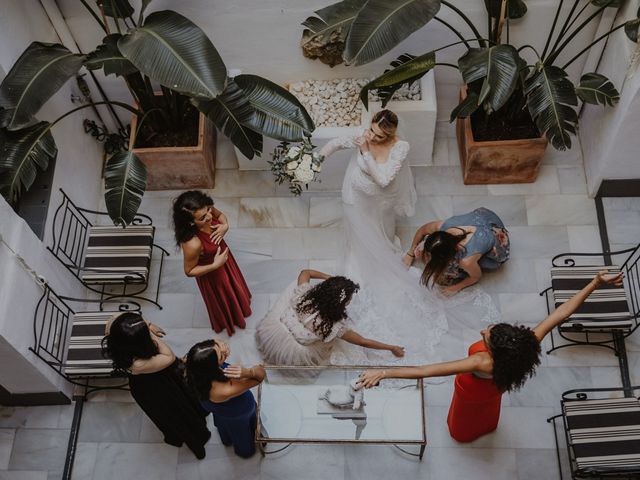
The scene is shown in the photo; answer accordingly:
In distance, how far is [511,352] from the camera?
12.1ft

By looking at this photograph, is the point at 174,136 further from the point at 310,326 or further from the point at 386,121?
the point at 310,326

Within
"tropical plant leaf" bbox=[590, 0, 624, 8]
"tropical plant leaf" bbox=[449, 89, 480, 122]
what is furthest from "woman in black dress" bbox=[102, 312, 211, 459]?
"tropical plant leaf" bbox=[590, 0, 624, 8]

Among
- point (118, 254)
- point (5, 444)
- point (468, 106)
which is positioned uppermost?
point (468, 106)

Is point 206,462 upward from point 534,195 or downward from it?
downward

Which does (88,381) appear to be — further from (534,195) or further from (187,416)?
(534,195)

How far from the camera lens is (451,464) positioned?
4648 millimetres

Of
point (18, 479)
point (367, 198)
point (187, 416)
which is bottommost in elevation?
point (18, 479)

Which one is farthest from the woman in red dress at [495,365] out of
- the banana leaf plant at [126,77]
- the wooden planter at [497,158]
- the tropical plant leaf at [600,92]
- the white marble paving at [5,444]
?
the white marble paving at [5,444]

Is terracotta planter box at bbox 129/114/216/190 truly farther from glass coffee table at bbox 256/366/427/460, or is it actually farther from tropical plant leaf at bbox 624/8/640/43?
tropical plant leaf at bbox 624/8/640/43

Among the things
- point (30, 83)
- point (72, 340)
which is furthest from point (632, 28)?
point (72, 340)

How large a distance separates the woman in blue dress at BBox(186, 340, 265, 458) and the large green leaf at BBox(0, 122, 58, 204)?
1.78m

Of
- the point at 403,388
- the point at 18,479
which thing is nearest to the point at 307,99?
the point at 403,388

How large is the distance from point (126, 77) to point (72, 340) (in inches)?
75.7

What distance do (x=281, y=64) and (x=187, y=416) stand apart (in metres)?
2.83
